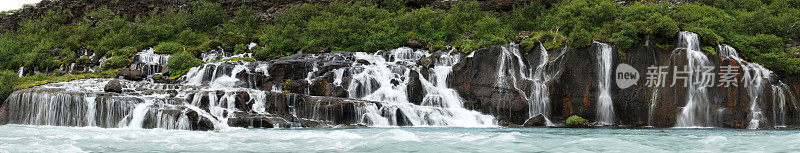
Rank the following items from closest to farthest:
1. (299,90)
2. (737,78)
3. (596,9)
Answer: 1. (737,78)
2. (299,90)
3. (596,9)

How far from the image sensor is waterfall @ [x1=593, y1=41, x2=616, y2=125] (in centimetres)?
2253

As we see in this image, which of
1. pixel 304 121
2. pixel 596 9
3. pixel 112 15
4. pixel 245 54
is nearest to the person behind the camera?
pixel 304 121

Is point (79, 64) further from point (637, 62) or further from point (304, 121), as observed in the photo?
point (637, 62)

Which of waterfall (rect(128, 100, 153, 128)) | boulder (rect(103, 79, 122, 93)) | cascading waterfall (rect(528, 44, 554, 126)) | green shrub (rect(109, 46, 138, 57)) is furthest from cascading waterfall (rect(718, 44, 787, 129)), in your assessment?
green shrub (rect(109, 46, 138, 57))

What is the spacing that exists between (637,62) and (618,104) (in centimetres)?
220

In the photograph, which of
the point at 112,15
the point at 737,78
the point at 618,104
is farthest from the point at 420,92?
the point at 112,15

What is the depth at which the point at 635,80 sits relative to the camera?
74.7ft

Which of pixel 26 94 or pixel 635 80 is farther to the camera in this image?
pixel 635 80

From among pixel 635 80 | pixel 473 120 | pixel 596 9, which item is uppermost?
pixel 596 9

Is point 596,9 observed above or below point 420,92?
above

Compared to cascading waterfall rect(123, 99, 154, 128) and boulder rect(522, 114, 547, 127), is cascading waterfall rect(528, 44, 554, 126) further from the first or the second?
cascading waterfall rect(123, 99, 154, 128)

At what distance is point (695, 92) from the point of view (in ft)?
71.5

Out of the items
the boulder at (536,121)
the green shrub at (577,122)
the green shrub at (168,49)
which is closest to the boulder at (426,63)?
the boulder at (536,121)

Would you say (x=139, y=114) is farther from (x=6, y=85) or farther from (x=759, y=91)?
(x=759, y=91)
